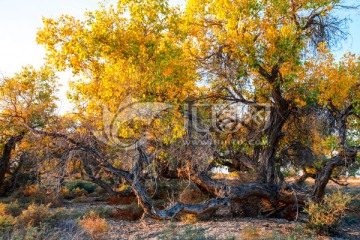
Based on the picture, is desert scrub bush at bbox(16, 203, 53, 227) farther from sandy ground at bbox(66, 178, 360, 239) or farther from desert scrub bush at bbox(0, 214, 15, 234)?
sandy ground at bbox(66, 178, 360, 239)

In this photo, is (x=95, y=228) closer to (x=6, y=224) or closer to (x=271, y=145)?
(x=6, y=224)

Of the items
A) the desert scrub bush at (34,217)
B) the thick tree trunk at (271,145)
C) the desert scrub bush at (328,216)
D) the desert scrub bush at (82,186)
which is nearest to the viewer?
the desert scrub bush at (328,216)

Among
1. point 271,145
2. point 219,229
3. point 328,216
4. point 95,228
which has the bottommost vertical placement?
point 219,229

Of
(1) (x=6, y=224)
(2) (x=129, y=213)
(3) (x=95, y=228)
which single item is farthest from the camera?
(2) (x=129, y=213)

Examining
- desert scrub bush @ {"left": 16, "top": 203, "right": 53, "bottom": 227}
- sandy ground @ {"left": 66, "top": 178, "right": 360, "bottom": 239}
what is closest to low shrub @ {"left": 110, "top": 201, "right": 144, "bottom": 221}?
sandy ground @ {"left": 66, "top": 178, "right": 360, "bottom": 239}

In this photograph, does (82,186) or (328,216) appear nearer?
(328,216)

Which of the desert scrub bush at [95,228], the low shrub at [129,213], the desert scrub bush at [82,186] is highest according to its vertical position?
the desert scrub bush at [95,228]

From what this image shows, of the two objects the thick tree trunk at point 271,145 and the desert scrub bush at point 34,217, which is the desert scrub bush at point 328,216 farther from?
the desert scrub bush at point 34,217

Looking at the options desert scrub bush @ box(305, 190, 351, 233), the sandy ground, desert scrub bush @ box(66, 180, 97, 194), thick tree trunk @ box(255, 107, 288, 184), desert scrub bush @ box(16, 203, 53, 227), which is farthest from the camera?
desert scrub bush @ box(66, 180, 97, 194)

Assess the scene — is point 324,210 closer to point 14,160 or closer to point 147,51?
point 147,51

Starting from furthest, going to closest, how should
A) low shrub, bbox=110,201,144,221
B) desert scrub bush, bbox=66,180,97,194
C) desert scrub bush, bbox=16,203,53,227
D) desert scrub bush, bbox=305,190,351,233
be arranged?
desert scrub bush, bbox=66,180,97,194 → low shrub, bbox=110,201,144,221 → desert scrub bush, bbox=16,203,53,227 → desert scrub bush, bbox=305,190,351,233

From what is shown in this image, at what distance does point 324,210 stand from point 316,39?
5.29m

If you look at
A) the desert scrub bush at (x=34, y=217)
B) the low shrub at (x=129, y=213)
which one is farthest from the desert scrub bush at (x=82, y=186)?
the desert scrub bush at (x=34, y=217)

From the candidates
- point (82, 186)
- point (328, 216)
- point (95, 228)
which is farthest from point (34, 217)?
point (82, 186)
